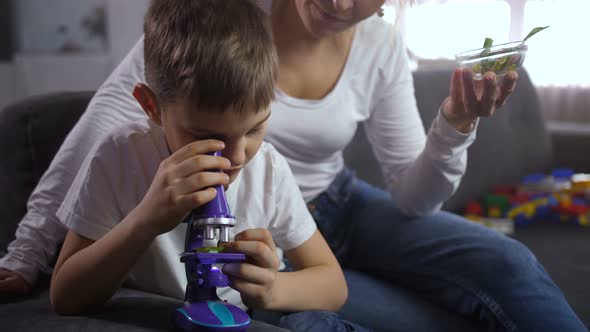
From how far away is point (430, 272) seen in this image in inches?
45.9

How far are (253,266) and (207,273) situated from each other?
0.19 feet

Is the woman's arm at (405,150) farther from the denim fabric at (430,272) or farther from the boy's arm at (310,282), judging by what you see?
the boy's arm at (310,282)

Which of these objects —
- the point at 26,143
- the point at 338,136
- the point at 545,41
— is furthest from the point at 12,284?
the point at 545,41

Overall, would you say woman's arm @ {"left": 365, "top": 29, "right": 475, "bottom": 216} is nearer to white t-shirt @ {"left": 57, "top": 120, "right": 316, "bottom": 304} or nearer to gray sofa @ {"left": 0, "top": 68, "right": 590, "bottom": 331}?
white t-shirt @ {"left": 57, "top": 120, "right": 316, "bottom": 304}

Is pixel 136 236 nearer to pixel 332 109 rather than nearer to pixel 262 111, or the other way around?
pixel 262 111

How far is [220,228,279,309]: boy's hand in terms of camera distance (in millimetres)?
739

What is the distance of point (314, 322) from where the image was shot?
2.89 feet

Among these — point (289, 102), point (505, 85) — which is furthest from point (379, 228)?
point (505, 85)

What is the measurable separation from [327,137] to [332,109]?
0.05 m

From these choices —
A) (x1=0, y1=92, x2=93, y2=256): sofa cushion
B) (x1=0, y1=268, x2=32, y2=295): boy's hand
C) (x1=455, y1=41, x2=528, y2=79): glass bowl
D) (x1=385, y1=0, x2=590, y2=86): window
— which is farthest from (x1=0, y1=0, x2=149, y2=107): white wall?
(x1=455, y1=41, x2=528, y2=79): glass bowl

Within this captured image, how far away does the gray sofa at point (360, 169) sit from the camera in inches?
31.4

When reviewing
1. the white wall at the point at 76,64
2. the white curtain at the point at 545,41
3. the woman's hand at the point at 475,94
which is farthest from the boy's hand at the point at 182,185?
the white wall at the point at 76,64

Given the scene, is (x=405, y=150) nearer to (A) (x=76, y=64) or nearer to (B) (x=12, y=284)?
(B) (x=12, y=284)

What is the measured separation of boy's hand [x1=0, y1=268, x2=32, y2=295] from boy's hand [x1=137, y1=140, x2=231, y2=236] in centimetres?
29
